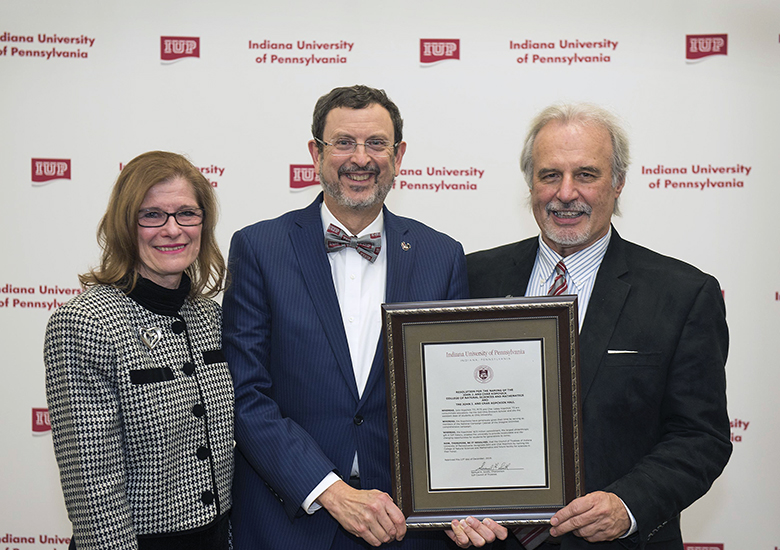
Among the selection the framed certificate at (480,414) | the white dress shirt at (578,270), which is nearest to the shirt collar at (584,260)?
the white dress shirt at (578,270)

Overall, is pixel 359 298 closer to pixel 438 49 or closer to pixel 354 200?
pixel 354 200

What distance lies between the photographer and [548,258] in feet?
8.50

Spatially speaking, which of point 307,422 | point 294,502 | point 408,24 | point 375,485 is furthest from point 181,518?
point 408,24

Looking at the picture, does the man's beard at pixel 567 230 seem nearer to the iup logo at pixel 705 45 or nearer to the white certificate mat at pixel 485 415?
the white certificate mat at pixel 485 415

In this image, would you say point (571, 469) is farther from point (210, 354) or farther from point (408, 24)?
point (408, 24)

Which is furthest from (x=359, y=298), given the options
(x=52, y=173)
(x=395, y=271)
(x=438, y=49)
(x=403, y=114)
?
(x=52, y=173)

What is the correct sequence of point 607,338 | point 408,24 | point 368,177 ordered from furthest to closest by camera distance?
1. point 408,24
2. point 368,177
3. point 607,338

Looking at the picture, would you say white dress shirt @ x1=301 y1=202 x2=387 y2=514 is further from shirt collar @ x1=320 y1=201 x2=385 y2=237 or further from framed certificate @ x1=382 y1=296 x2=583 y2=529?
framed certificate @ x1=382 y1=296 x2=583 y2=529

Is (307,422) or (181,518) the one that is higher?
(307,422)

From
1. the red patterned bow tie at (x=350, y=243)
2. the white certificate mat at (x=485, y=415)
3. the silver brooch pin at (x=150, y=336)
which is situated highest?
the red patterned bow tie at (x=350, y=243)

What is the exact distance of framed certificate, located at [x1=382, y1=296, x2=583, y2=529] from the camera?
206cm

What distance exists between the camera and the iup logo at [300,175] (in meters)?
4.29

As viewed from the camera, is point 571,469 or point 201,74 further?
point 201,74

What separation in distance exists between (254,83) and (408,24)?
103 centimetres
